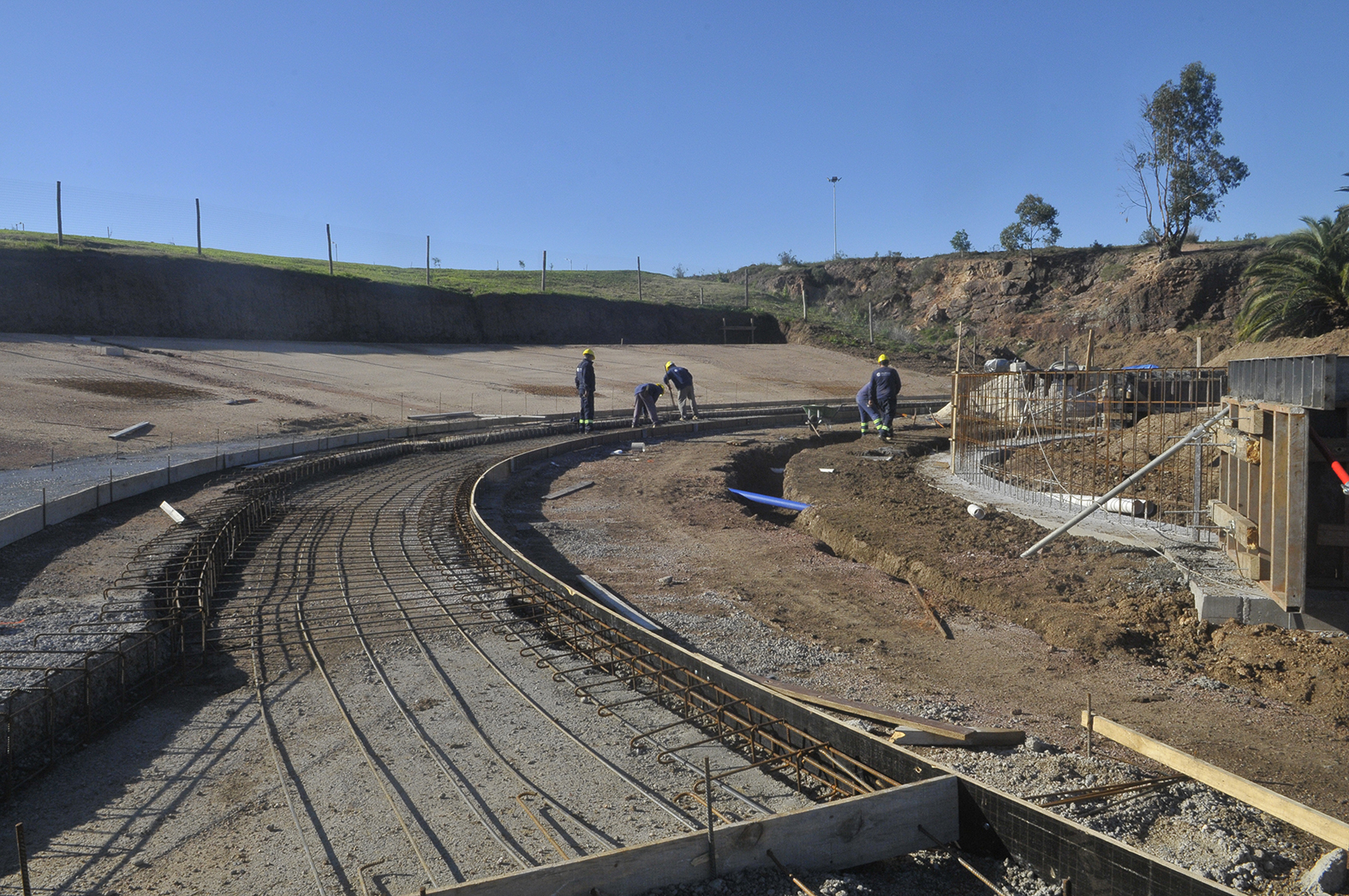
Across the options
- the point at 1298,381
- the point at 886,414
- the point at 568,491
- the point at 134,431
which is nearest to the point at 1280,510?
the point at 1298,381

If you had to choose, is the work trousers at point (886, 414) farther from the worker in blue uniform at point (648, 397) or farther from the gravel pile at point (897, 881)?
the gravel pile at point (897, 881)

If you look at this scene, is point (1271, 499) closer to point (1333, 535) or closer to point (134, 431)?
point (1333, 535)

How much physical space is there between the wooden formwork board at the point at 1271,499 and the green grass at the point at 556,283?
34048 millimetres

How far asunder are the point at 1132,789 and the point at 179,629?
19.3 ft

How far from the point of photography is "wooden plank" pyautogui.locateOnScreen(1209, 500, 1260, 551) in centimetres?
611

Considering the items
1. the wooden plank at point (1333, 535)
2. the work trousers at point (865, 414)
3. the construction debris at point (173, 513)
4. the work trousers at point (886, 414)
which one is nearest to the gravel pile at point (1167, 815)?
the wooden plank at point (1333, 535)

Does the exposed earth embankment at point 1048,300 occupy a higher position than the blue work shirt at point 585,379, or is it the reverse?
the exposed earth embankment at point 1048,300

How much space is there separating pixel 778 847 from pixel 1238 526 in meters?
4.82

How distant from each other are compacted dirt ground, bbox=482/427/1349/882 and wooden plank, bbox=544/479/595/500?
0.76m

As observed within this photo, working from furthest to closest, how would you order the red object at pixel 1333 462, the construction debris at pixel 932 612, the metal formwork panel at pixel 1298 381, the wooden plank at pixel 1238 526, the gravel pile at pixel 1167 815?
the construction debris at pixel 932 612
the wooden plank at pixel 1238 526
the metal formwork panel at pixel 1298 381
the red object at pixel 1333 462
the gravel pile at pixel 1167 815

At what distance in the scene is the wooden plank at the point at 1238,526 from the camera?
6109mm

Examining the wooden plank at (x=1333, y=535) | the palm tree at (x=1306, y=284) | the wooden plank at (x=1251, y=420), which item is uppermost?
the palm tree at (x=1306, y=284)

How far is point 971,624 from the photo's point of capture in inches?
271

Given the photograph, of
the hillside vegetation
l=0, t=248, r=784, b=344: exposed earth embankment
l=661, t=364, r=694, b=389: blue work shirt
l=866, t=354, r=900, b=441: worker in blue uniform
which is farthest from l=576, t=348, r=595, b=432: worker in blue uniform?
l=0, t=248, r=784, b=344: exposed earth embankment
